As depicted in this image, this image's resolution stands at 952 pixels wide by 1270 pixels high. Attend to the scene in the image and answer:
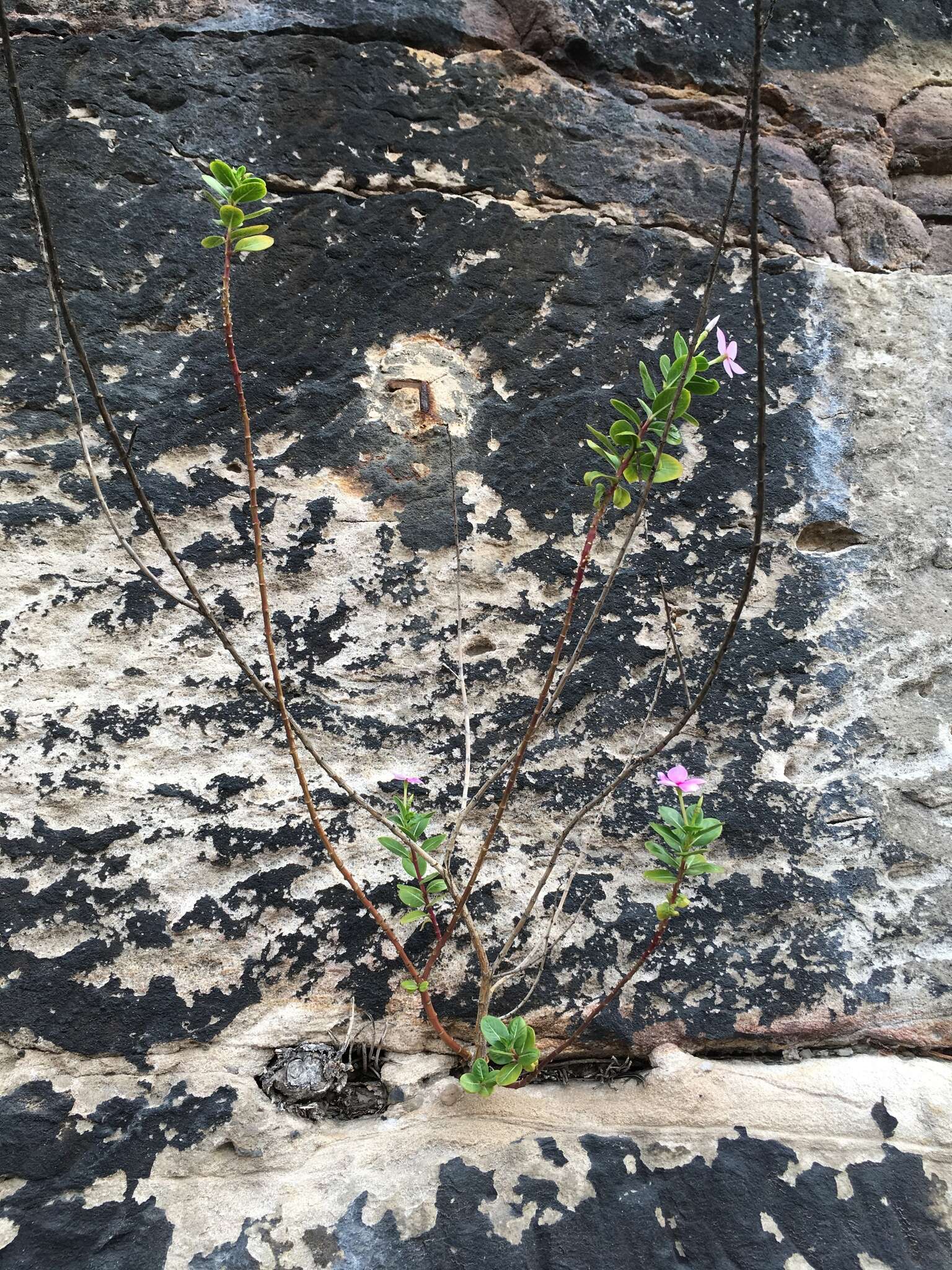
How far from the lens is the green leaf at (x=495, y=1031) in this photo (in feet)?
3.09

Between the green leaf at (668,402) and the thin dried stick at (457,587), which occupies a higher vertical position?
the green leaf at (668,402)

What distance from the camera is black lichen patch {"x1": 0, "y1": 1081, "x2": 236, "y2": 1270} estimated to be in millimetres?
914

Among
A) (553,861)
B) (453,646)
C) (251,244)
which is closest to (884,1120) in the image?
(553,861)

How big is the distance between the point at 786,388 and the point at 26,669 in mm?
1089

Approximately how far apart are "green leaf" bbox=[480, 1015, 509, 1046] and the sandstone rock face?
0.47ft

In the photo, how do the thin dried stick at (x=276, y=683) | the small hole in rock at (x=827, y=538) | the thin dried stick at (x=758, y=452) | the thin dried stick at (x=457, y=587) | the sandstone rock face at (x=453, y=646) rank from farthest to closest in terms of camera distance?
the small hole in rock at (x=827, y=538) → the thin dried stick at (x=457, y=587) → the sandstone rock face at (x=453, y=646) → the thin dried stick at (x=276, y=683) → the thin dried stick at (x=758, y=452)

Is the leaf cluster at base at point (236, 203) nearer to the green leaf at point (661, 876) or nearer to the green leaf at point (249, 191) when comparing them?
the green leaf at point (249, 191)

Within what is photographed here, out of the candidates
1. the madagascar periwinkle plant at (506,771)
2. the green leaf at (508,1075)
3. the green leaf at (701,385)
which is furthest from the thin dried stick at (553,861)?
the green leaf at (701,385)

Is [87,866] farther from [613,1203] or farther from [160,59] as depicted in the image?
[160,59]

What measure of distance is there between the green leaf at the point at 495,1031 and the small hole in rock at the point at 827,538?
763 millimetres

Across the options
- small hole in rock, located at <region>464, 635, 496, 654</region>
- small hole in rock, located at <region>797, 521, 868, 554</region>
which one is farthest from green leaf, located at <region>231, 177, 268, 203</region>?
small hole in rock, located at <region>797, 521, 868, 554</region>

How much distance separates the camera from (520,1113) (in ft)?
3.40

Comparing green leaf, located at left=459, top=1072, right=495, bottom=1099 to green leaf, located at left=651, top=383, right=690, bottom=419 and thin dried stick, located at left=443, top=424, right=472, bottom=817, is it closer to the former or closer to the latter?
thin dried stick, located at left=443, top=424, right=472, bottom=817

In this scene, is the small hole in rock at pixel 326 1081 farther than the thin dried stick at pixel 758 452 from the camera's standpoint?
Yes
